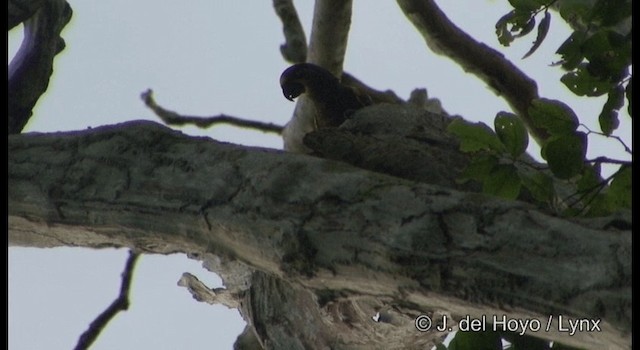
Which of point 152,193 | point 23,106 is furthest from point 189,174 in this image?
point 23,106

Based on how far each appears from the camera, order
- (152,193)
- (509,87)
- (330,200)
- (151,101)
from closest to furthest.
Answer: (330,200), (152,193), (509,87), (151,101)

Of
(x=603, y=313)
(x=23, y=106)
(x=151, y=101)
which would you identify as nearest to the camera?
(x=603, y=313)

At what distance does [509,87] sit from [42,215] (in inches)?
105

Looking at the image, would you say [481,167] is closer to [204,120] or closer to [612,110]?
[612,110]

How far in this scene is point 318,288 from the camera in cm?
156

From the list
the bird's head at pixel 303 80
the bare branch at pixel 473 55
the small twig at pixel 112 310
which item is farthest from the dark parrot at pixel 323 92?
the bare branch at pixel 473 55

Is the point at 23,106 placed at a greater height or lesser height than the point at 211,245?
greater

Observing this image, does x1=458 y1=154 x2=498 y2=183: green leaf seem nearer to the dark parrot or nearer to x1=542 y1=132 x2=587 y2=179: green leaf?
x1=542 y1=132 x2=587 y2=179: green leaf

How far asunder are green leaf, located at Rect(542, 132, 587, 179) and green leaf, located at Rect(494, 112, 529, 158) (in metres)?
0.07

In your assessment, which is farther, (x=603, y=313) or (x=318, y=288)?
(x=318, y=288)

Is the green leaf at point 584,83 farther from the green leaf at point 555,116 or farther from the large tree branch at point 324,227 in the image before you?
the large tree branch at point 324,227

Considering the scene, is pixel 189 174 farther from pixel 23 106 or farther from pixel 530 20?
pixel 530 20

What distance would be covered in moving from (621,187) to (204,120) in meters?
3.07

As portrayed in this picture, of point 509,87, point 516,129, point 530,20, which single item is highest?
point 509,87
